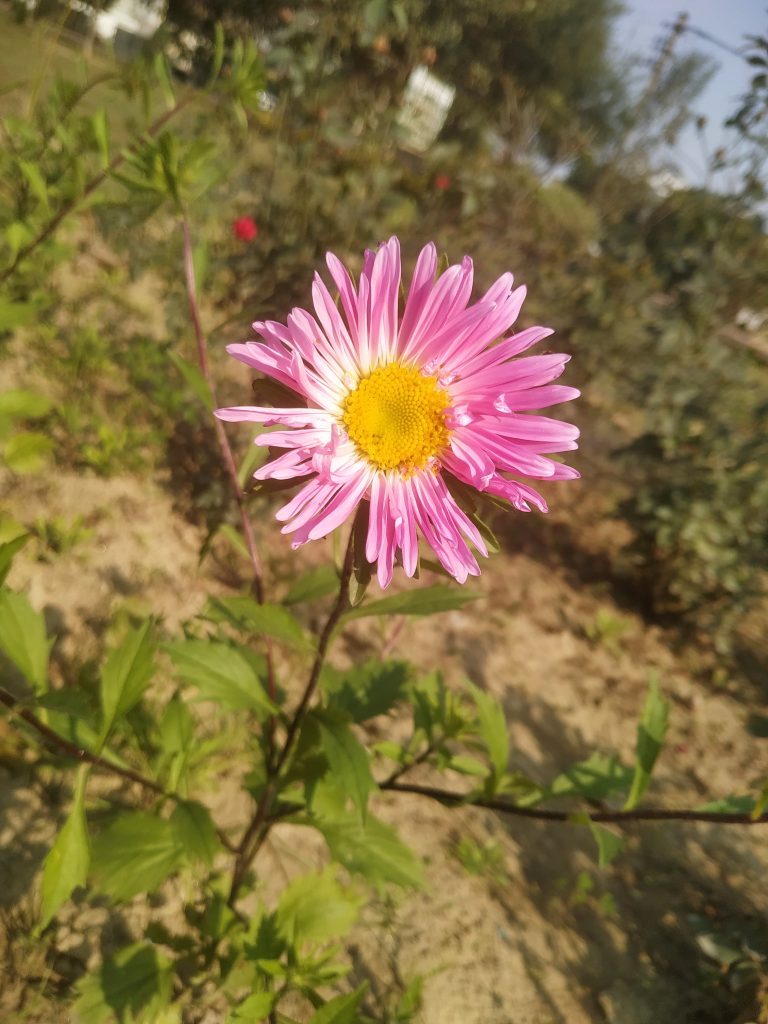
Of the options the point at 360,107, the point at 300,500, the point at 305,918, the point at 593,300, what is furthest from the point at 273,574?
the point at 360,107

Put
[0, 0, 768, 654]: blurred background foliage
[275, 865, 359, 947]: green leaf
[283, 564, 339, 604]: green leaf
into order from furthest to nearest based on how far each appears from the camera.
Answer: [0, 0, 768, 654]: blurred background foliage
[275, 865, 359, 947]: green leaf
[283, 564, 339, 604]: green leaf

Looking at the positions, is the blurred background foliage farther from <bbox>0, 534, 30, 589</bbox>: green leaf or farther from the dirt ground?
<bbox>0, 534, 30, 589</bbox>: green leaf

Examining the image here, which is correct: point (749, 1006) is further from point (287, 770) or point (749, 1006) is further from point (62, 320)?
point (62, 320)

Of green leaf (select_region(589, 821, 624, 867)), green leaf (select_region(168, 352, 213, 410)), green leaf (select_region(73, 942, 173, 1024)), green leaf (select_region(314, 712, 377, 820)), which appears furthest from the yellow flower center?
green leaf (select_region(73, 942, 173, 1024))

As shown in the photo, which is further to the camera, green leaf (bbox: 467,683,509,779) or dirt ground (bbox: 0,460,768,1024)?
dirt ground (bbox: 0,460,768,1024)

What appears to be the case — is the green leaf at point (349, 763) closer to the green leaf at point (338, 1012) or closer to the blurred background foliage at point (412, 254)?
the green leaf at point (338, 1012)

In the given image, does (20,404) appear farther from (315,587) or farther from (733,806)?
(733,806)
